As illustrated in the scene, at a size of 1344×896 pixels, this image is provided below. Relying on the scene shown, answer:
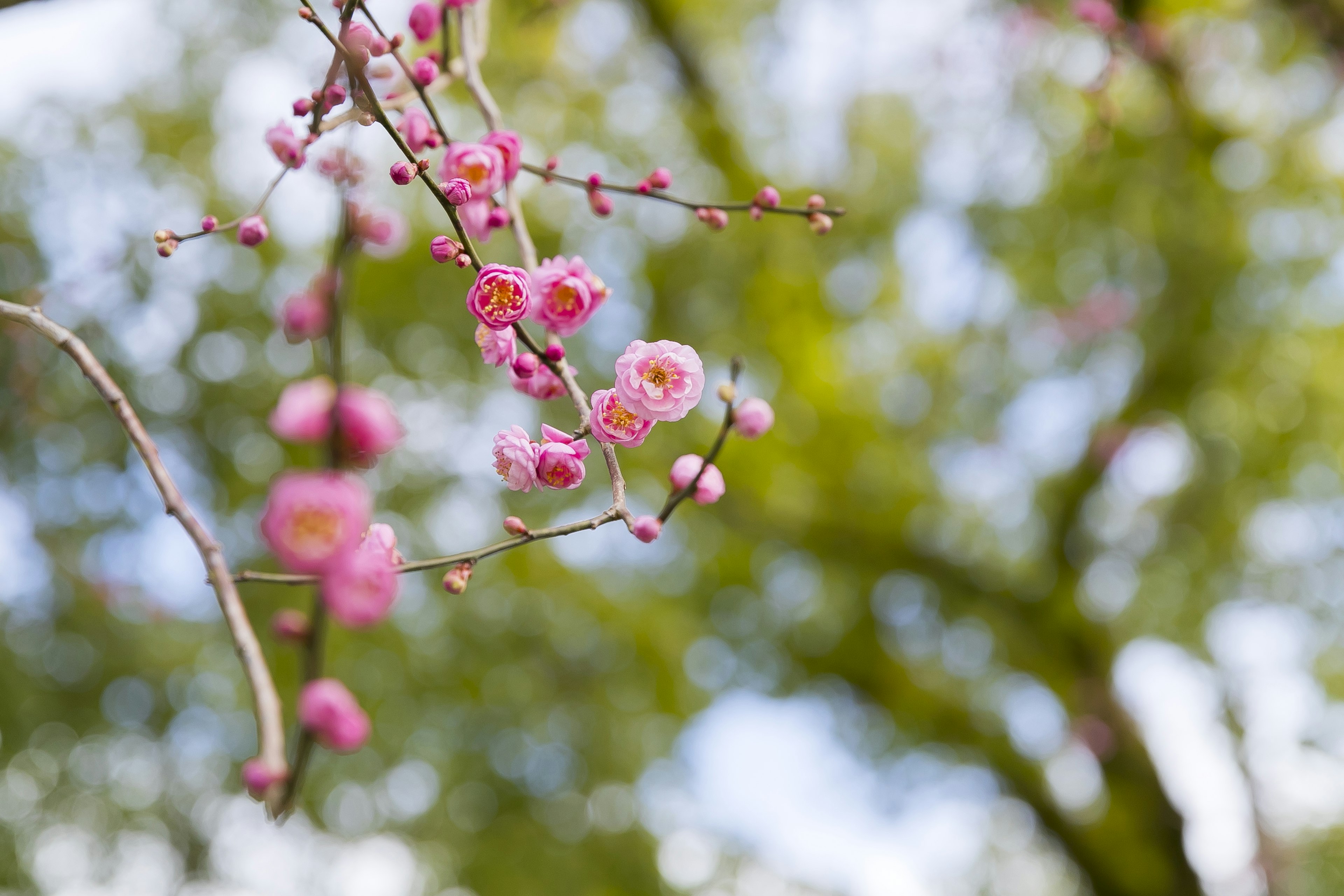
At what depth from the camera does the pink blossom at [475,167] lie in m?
0.96

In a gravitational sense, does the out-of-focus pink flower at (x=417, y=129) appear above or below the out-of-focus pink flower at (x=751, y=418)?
above

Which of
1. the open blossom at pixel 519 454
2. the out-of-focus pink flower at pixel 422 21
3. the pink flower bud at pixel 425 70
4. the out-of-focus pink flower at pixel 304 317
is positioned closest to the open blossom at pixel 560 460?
the open blossom at pixel 519 454

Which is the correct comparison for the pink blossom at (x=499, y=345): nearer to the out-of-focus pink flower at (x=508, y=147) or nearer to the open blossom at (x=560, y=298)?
the open blossom at (x=560, y=298)

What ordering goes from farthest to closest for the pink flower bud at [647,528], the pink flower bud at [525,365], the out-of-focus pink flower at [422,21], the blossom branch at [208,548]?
the out-of-focus pink flower at [422,21] < the pink flower bud at [525,365] < the pink flower bud at [647,528] < the blossom branch at [208,548]

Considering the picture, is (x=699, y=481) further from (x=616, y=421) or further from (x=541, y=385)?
(x=541, y=385)

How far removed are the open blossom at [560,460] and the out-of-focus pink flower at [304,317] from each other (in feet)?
0.77

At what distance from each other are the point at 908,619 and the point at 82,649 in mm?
4730

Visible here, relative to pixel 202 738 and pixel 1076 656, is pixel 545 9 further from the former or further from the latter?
pixel 202 738

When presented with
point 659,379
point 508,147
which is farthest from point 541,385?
point 508,147

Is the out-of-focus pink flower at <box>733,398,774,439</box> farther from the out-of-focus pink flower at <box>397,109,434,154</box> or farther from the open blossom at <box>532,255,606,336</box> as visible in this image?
the out-of-focus pink flower at <box>397,109,434,154</box>

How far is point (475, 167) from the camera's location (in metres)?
0.99

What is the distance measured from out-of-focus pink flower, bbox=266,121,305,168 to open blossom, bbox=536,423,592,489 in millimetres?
484

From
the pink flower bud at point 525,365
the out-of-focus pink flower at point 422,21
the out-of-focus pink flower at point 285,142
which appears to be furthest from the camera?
the out-of-focus pink flower at point 422,21

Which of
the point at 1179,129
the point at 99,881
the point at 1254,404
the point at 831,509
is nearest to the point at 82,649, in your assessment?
the point at 99,881
